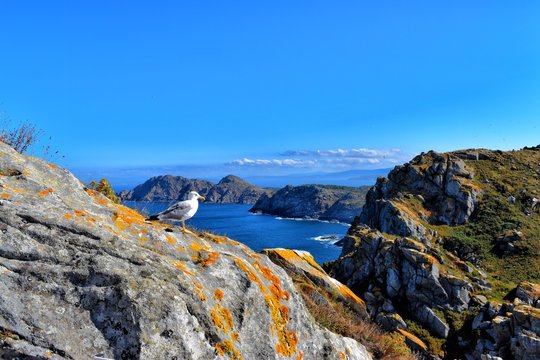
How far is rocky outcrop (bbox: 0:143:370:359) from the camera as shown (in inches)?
182

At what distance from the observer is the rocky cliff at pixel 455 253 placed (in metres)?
33.0

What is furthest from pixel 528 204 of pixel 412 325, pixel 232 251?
pixel 232 251

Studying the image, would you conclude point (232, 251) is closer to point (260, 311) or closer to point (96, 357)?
point (260, 311)

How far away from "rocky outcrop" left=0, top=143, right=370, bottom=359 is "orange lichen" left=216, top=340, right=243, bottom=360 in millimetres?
15

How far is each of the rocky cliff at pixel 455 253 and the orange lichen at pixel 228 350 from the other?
29.7 metres

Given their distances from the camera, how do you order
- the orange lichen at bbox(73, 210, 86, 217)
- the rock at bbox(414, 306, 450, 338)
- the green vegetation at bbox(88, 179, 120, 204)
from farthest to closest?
the rock at bbox(414, 306, 450, 338)
the green vegetation at bbox(88, 179, 120, 204)
the orange lichen at bbox(73, 210, 86, 217)

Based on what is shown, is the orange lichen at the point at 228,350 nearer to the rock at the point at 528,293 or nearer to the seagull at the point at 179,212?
the seagull at the point at 179,212

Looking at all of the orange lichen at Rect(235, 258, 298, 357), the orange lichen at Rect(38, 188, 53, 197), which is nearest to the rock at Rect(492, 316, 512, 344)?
the orange lichen at Rect(235, 258, 298, 357)

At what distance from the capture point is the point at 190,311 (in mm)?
5340

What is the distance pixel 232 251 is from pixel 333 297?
345 inches

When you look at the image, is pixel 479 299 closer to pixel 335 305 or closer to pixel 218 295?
pixel 335 305

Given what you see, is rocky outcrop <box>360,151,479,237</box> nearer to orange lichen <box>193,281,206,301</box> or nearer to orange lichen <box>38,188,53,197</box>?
orange lichen <box>193,281,206,301</box>

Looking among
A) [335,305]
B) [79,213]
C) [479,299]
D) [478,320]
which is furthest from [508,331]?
[79,213]

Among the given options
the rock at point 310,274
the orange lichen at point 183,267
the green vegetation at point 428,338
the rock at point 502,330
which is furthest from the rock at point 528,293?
the orange lichen at point 183,267
